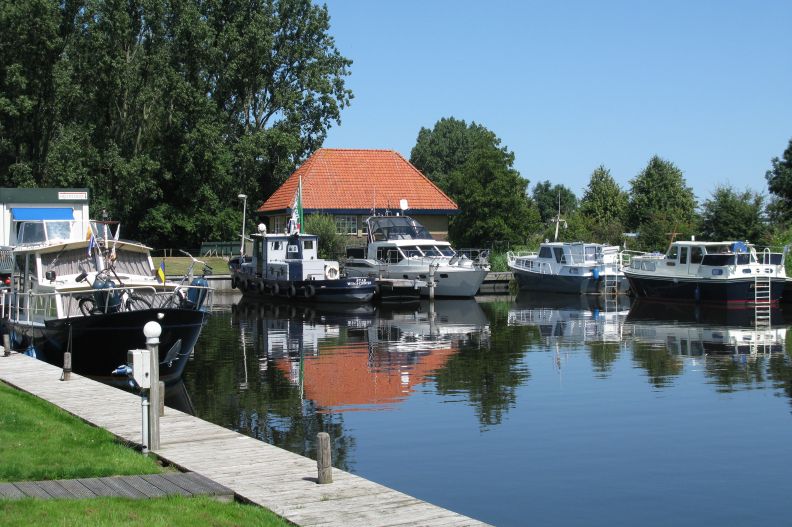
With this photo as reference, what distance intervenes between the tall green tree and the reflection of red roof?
33.3m

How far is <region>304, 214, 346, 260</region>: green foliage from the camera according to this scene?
5912 cm

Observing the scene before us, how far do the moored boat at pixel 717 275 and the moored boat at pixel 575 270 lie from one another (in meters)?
4.51

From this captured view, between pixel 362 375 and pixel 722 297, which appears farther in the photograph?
pixel 722 297

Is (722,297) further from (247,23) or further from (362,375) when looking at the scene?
(247,23)

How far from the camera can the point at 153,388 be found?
12.9 meters

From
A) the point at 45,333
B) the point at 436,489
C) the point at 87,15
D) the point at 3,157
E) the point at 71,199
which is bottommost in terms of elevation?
the point at 436,489

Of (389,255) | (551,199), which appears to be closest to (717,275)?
(389,255)

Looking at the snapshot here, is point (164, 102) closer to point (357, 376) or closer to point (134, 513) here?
point (357, 376)

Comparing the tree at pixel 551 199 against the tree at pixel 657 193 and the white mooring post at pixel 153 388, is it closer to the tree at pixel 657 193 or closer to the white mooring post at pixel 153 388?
the tree at pixel 657 193

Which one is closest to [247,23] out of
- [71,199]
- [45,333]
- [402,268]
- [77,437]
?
[402,268]

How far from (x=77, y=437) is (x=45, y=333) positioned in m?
10.9

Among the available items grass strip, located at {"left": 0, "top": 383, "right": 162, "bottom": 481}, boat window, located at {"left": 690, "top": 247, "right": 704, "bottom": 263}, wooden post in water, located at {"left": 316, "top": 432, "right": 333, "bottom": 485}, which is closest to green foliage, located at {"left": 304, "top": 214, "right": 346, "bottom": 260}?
boat window, located at {"left": 690, "top": 247, "right": 704, "bottom": 263}

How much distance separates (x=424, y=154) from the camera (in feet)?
376

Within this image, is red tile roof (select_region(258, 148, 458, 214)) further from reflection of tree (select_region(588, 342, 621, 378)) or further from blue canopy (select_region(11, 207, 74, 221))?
reflection of tree (select_region(588, 342, 621, 378))
